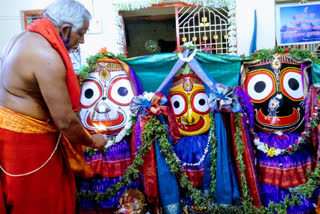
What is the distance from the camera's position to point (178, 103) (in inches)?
132

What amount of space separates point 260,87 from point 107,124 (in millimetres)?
1622

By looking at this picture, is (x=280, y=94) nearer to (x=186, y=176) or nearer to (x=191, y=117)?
(x=191, y=117)

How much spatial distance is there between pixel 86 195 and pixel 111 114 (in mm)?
862

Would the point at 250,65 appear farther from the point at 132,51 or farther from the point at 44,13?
the point at 132,51

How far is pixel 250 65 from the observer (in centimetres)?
333

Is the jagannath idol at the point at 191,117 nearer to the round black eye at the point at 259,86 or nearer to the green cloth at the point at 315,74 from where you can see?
the round black eye at the point at 259,86

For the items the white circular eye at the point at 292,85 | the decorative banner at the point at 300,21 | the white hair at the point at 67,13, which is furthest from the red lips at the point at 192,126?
the decorative banner at the point at 300,21

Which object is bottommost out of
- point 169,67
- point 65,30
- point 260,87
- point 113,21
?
point 260,87

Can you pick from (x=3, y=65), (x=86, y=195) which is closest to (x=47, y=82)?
(x=3, y=65)

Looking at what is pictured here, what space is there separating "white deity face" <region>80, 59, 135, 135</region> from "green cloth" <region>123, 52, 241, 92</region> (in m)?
0.21

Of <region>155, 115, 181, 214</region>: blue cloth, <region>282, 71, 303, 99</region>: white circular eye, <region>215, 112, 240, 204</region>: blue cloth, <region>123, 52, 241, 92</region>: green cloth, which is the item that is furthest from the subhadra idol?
<region>282, 71, 303, 99</region>: white circular eye

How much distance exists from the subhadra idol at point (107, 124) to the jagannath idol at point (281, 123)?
1291 mm

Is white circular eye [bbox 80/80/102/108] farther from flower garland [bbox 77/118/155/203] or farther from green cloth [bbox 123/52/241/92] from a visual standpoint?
flower garland [bbox 77/118/155/203]

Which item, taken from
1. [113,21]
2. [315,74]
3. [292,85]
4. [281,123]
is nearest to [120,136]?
[281,123]
